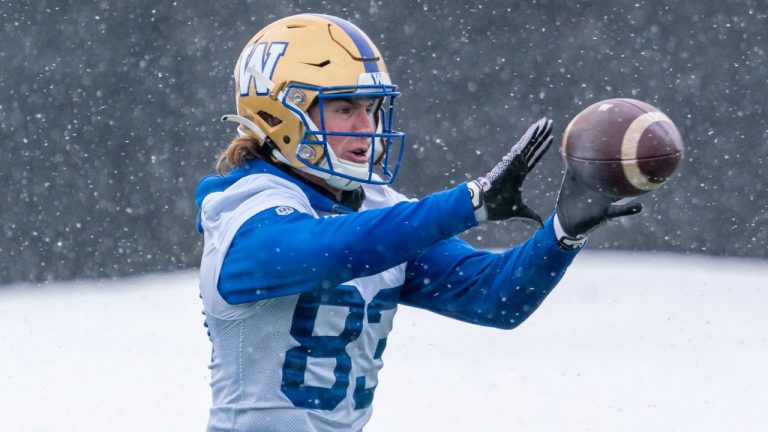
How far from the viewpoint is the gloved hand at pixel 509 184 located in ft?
7.17

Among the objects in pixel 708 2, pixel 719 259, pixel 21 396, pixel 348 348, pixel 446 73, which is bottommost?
pixel 21 396

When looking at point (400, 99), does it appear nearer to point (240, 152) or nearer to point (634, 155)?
point (240, 152)

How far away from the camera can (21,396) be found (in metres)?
4.52

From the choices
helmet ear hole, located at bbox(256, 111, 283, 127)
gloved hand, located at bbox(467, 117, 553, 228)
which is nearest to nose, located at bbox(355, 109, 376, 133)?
helmet ear hole, located at bbox(256, 111, 283, 127)

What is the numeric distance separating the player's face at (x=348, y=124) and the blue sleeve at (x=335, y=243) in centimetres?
37

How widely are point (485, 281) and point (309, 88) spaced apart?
2.21ft

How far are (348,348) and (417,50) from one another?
3.42 m

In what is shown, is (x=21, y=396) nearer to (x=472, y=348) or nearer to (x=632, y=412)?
(x=472, y=348)

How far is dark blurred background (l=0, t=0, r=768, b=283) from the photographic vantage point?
223 inches

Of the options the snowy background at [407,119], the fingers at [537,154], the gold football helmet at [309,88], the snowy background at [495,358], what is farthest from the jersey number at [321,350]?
the snowy background at [407,119]

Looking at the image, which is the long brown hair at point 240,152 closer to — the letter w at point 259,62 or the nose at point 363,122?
the letter w at point 259,62

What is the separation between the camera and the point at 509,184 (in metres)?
2.21

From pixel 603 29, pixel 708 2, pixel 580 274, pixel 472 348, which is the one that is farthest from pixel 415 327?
pixel 708 2

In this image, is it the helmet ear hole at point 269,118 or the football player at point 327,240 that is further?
the helmet ear hole at point 269,118
